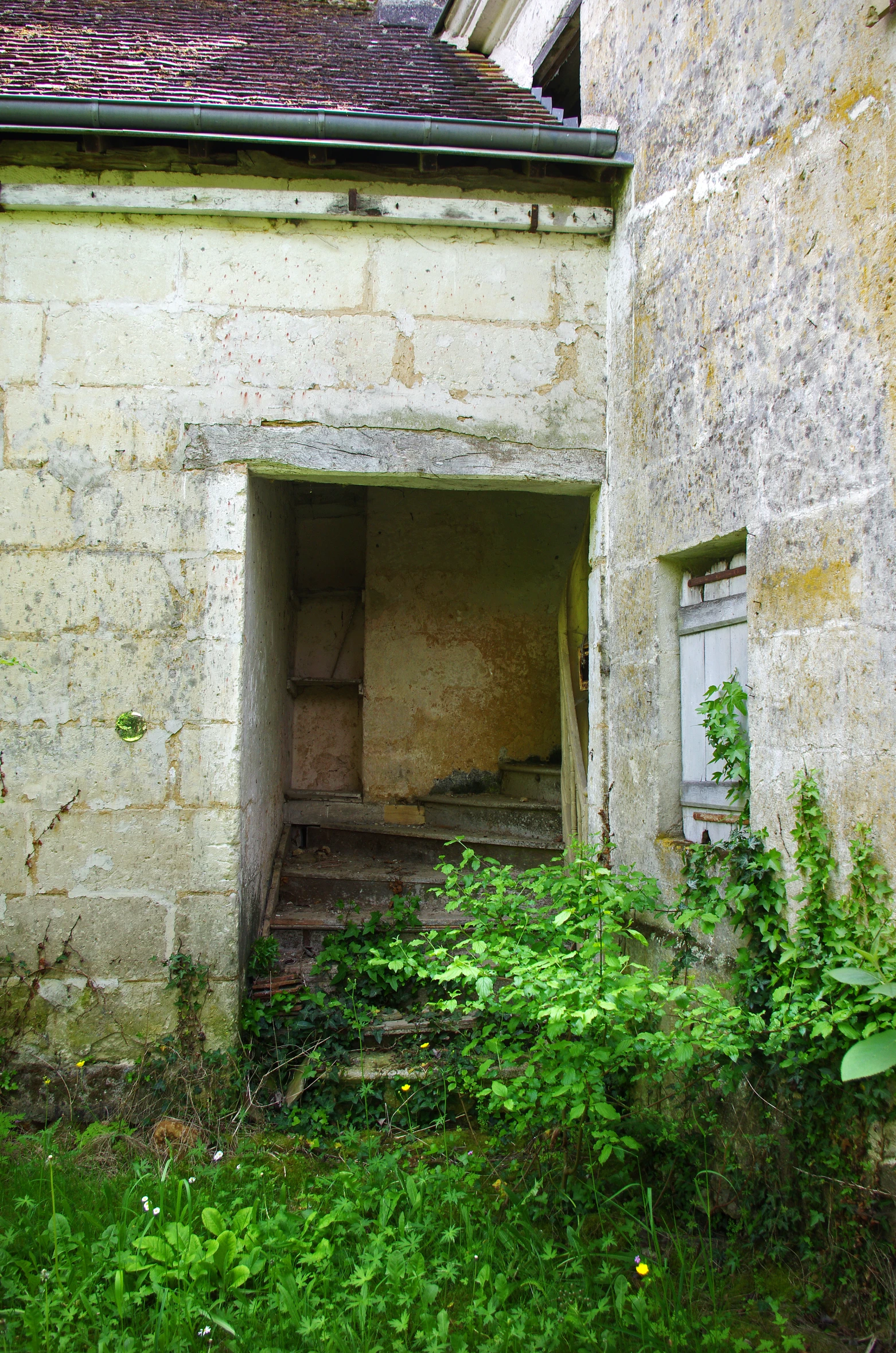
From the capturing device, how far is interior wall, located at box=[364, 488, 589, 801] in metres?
6.59

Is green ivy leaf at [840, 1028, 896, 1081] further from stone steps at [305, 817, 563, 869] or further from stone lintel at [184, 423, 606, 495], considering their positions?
stone steps at [305, 817, 563, 869]

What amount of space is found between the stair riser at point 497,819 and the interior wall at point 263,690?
3.91 ft

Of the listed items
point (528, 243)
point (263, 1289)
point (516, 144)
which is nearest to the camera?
point (263, 1289)

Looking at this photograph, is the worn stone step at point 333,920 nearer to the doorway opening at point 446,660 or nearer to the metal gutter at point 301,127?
the doorway opening at point 446,660

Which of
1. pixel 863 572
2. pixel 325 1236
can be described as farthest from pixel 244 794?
pixel 863 572

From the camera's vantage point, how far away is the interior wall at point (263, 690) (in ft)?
13.0

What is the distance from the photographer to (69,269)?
12.4 feet

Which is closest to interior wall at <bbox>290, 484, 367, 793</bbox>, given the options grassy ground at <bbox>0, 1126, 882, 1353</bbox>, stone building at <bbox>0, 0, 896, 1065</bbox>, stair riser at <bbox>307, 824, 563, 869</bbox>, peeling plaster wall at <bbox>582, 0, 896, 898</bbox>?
stair riser at <bbox>307, 824, 563, 869</bbox>

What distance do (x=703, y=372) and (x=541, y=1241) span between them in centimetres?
314

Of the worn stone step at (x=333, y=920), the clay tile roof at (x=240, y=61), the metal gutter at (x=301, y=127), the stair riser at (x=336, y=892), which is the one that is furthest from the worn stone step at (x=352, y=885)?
the clay tile roof at (x=240, y=61)

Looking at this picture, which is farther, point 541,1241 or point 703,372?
point 703,372

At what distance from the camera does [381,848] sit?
596cm

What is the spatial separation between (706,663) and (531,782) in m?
2.97

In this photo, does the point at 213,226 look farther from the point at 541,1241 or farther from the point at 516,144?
the point at 541,1241
